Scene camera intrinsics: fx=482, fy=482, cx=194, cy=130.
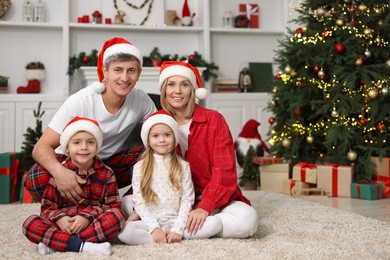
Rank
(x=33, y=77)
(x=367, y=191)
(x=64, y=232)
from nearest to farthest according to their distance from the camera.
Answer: (x=64, y=232)
(x=367, y=191)
(x=33, y=77)

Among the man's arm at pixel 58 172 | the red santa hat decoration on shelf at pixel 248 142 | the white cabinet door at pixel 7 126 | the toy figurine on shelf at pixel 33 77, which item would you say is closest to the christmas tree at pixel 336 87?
the red santa hat decoration on shelf at pixel 248 142

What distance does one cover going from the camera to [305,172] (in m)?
3.45

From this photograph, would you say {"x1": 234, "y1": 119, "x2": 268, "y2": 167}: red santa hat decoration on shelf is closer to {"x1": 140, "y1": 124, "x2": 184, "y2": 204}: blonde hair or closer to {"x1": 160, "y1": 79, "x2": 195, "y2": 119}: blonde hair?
{"x1": 160, "y1": 79, "x2": 195, "y2": 119}: blonde hair

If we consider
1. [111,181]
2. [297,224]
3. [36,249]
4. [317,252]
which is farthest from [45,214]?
[297,224]

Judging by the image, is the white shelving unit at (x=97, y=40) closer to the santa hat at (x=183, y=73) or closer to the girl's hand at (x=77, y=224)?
the santa hat at (x=183, y=73)

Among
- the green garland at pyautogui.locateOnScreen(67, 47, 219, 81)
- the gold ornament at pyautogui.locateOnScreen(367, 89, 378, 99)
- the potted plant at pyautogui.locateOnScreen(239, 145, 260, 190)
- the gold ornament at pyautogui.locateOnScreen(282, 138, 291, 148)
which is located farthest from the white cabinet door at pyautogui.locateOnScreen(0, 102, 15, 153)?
the gold ornament at pyautogui.locateOnScreen(367, 89, 378, 99)

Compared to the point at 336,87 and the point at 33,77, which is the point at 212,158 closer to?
the point at 336,87

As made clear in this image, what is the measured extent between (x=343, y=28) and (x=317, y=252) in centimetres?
219

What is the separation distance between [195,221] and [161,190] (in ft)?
0.60

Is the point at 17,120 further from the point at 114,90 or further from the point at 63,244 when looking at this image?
the point at 63,244

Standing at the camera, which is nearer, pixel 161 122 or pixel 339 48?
pixel 161 122

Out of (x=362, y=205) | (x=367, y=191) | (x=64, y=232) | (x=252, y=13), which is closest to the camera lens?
(x=64, y=232)

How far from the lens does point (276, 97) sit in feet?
12.6

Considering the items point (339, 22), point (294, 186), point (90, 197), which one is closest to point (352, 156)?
point (294, 186)
